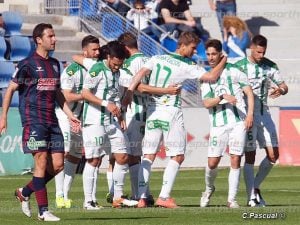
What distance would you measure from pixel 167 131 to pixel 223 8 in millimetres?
16015

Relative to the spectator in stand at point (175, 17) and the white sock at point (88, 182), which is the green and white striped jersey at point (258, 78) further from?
the spectator in stand at point (175, 17)

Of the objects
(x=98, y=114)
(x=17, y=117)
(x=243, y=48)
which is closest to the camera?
(x=98, y=114)

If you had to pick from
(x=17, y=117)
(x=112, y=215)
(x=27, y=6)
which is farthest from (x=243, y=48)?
(x=112, y=215)

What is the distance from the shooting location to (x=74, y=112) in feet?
55.7

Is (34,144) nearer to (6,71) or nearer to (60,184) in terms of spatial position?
(60,184)

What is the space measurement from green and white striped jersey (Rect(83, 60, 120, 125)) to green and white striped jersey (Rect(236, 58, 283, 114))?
6.48 feet

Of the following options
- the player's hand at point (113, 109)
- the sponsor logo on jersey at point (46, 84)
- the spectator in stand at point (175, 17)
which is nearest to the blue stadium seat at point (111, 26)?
the spectator in stand at point (175, 17)

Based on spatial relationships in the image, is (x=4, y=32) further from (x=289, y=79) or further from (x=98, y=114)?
(x=98, y=114)

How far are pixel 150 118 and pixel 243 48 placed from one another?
13.9 meters

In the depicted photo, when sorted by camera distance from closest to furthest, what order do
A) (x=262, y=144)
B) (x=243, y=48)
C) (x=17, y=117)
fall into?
(x=262, y=144), (x=17, y=117), (x=243, y=48)

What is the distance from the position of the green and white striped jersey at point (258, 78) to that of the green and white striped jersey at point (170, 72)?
2.95 ft

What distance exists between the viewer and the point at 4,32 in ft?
90.8

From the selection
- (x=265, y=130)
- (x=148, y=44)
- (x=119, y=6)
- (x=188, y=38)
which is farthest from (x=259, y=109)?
(x=119, y=6)

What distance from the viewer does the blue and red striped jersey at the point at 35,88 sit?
1412cm
